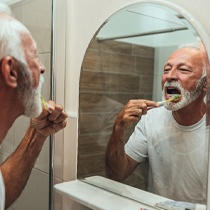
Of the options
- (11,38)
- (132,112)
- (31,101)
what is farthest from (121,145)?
(11,38)

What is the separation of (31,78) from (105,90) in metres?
0.38

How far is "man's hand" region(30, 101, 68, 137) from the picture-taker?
0.99m

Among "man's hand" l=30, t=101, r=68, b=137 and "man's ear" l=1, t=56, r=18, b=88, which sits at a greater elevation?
"man's ear" l=1, t=56, r=18, b=88

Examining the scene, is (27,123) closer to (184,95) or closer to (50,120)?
(50,120)

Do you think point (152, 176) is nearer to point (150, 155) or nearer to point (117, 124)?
point (150, 155)

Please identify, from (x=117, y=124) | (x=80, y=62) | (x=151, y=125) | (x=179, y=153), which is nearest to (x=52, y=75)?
(x=80, y=62)

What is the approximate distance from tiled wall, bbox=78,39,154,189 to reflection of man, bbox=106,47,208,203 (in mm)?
40

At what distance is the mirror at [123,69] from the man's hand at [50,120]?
0.47 ft

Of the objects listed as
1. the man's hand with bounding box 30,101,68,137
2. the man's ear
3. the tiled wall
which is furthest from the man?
the tiled wall

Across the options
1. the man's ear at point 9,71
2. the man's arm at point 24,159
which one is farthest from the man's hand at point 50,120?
the man's ear at point 9,71

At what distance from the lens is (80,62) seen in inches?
45.9

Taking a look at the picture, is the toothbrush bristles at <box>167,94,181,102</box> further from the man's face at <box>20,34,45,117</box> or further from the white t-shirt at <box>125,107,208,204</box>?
the man's face at <box>20,34,45,117</box>

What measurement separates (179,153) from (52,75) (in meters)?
0.61

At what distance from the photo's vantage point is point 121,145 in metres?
1.03
